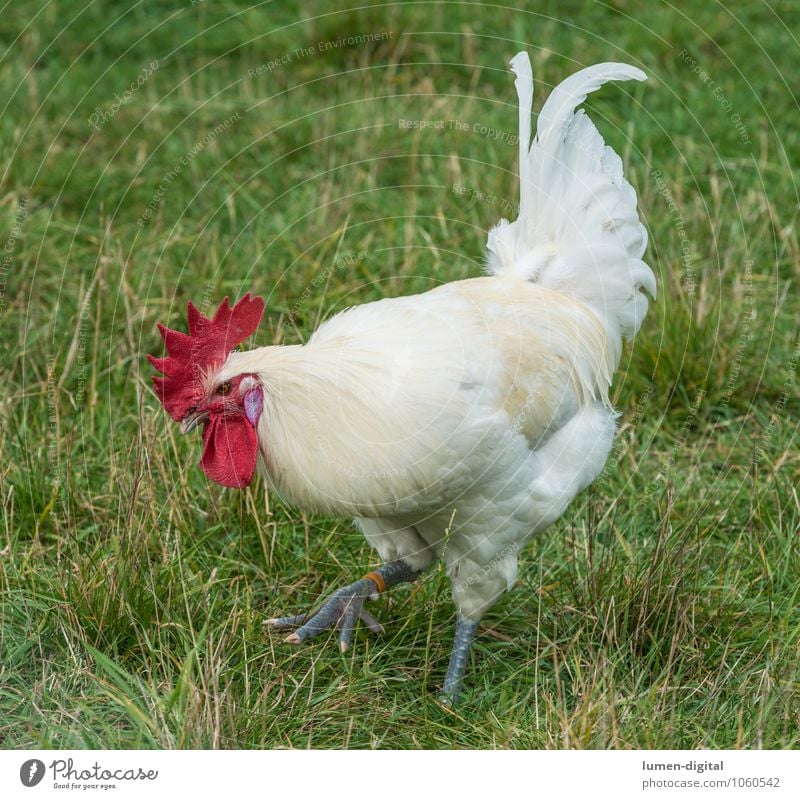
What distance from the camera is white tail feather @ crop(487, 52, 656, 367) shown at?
469cm

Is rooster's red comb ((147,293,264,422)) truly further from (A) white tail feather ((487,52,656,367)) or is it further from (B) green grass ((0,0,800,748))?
(A) white tail feather ((487,52,656,367))

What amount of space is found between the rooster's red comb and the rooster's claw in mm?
1183

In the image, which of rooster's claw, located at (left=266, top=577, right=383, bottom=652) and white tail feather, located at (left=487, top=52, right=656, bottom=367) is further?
white tail feather, located at (left=487, top=52, right=656, bottom=367)

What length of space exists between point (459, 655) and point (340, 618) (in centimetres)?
52

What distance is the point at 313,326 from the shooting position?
5973 mm

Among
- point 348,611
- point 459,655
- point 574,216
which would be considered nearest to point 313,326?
point 574,216

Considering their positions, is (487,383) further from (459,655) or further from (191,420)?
(459,655)

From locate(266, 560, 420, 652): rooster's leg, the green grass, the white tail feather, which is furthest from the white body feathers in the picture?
the green grass

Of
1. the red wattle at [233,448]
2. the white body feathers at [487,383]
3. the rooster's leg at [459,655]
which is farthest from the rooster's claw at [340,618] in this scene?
the red wattle at [233,448]

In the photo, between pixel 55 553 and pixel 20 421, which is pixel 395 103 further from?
pixel 55 553

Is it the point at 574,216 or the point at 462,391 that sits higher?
the point at 574,216

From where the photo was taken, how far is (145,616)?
427cm

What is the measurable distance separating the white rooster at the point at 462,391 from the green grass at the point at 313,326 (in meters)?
0.38

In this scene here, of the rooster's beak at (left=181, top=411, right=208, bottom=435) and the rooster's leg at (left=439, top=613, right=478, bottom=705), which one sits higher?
the rooster's beak at (left=181, top=411, right=208, bottom=435)
